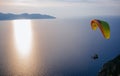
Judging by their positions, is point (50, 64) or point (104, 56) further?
point (104, 56)

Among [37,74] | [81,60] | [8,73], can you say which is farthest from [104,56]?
[8,73]

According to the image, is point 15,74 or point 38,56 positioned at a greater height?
point 38,56

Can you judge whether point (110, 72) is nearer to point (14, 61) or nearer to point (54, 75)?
point (54, 75)

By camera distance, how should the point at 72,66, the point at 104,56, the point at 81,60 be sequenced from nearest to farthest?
the point at 72,66, the point at 81,60, the point at 104,56

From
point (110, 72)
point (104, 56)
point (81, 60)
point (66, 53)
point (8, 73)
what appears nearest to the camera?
point (110, 72)

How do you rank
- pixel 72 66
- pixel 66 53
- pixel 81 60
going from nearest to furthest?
pixel 72 66 → pixel 81 60 → pixel 66 53

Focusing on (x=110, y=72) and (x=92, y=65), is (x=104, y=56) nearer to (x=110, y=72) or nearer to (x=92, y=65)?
(x=92, y=65)

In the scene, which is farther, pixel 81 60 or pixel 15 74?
pixel 81 60

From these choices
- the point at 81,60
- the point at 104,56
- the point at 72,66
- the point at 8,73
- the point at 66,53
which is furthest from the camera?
the point at 66,53

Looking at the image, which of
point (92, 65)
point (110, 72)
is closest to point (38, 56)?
point (92, 65)
